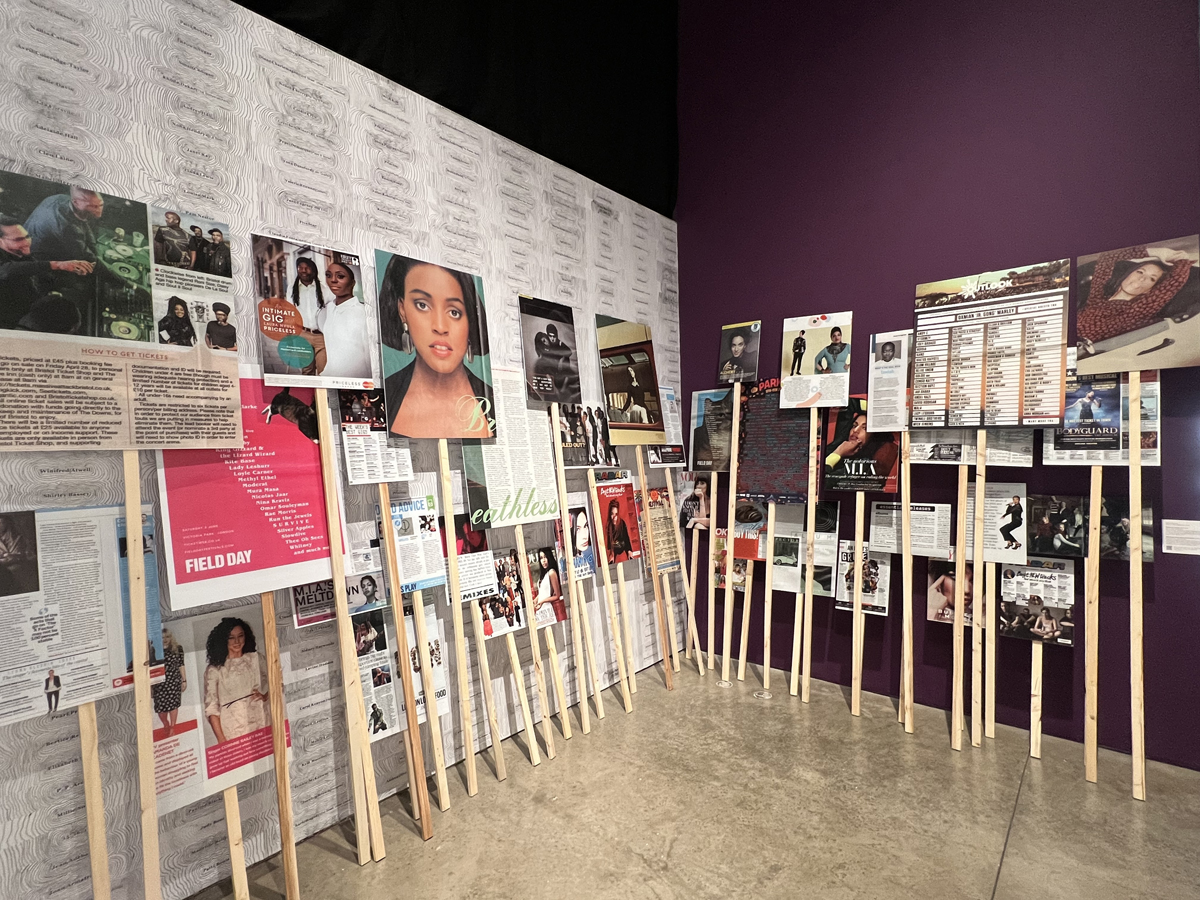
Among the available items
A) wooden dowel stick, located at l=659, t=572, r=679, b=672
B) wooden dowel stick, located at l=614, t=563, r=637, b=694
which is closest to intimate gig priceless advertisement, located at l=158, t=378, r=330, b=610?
wooden dowel stick, located at l=614, t=563, r=637, b=694

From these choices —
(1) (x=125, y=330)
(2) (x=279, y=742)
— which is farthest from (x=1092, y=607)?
(1) (x=125, y=330)

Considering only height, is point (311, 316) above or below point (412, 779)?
above

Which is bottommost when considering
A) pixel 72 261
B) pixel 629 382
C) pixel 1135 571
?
pixel 1135 571

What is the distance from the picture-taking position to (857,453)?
10.1 feet

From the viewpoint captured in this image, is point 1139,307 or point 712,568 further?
point 712,568

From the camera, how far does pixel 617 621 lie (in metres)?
3.23

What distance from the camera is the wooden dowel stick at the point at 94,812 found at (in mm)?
1547

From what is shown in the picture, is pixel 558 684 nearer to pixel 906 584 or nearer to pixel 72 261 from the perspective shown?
pixel 906 584

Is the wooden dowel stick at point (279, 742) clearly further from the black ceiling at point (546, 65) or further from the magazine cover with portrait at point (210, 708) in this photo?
the black ceiling at point (546, 65)

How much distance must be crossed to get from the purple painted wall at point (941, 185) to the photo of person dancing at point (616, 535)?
0.87m

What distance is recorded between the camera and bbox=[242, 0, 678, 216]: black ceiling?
2.42 m

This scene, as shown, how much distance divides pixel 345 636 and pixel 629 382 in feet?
6.11

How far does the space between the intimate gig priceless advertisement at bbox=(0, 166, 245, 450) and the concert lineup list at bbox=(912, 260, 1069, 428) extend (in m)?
2.61

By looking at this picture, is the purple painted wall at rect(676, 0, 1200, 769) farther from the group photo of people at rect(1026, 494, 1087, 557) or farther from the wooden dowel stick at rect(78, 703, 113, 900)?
the wooden dowel stick at rect(78, 703, 113, 900)
